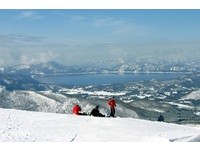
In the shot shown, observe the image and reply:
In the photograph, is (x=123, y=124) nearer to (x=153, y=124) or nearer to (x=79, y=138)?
(x=153, y=124)

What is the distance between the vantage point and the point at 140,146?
21.4 metres

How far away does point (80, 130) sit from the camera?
26281mm

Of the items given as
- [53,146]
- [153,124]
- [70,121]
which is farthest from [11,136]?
[153,124]

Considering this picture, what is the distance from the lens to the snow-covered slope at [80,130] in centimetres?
2366

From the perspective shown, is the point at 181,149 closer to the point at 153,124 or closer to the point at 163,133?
the point at 163,133

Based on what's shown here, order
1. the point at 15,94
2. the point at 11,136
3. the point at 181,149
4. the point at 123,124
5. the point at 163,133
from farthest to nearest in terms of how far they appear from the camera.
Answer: the point at 15,94
the point at 123,124
the point at 163,133
the point at 11,136
the point at 181,149

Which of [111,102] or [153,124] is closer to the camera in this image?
[153,124]

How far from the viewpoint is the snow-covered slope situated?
77.6 feet

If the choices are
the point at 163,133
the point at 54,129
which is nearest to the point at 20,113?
the point at 54,129

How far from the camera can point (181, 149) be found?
20344 mm

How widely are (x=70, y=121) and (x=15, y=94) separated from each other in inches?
4603

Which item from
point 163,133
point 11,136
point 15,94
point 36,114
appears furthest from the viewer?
point 15,94

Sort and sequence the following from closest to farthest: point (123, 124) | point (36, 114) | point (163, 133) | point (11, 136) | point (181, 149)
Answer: point (181, 149)
point (11, 136)
point (163, 133)
point (123, 124)
point (36, 114)

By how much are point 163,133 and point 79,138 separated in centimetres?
518
